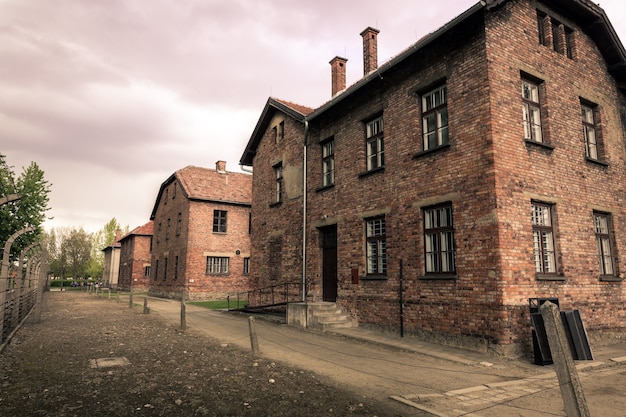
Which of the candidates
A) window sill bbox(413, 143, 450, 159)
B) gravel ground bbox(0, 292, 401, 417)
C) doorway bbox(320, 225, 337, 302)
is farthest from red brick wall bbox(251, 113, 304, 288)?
gravel ground bbox(0, 292, 401, 417)

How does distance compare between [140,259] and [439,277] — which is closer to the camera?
[439,277]

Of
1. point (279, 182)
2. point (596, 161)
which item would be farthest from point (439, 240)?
point (279, 182)

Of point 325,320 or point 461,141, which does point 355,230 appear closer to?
point 325,320

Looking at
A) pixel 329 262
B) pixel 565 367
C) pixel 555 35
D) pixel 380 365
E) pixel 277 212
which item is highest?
pixel 555 35

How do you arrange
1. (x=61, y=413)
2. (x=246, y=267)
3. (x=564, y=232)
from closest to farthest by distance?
(x=61, y=413) → (x=564, y=232) → (x=246, y=267)

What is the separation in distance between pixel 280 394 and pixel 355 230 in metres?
7.48

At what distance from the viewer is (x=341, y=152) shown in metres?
14.0

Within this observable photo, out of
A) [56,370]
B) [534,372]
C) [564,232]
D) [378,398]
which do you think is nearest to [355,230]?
[564,232]

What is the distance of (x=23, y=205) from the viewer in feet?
85.1

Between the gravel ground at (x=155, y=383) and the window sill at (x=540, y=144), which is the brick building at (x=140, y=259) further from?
the window sill at (x=540, y=144)

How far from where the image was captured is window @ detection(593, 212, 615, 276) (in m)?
10.9

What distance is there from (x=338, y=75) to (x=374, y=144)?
5530 mm

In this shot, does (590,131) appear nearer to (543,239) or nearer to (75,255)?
(543,239)

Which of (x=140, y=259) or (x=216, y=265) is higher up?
(x=140, y=259)
